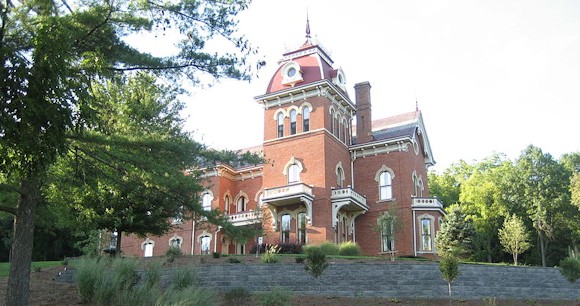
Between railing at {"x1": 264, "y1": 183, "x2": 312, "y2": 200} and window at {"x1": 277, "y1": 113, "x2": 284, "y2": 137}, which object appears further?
window at {"x1": 277, "y1": 113, "x2": 284, "y2": 137}

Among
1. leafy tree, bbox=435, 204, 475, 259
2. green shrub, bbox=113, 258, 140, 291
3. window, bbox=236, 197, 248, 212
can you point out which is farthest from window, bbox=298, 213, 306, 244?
green shrub, bbox=113, 258, 140, 291

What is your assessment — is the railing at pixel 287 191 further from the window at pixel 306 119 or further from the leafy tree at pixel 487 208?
the leafy tree at pixel 487 208

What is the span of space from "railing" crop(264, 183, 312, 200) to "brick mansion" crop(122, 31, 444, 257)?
0.06 meters

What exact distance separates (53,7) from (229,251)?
85.8 ft

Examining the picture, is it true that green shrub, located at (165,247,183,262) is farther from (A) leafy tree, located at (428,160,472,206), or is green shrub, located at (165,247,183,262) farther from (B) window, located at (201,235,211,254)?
(A) leafy tree, located at (428,160,472,206)

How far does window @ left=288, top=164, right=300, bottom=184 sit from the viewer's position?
35.4 metres

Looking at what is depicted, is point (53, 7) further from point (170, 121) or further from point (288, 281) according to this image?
point (170, 121)

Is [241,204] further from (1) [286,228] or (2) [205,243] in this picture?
(1) [286,228]

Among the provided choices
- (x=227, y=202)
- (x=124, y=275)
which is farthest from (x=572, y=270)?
(x=227, y=202)

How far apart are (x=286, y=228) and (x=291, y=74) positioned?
29.6 feet

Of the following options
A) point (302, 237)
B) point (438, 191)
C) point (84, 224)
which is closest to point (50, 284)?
point (84, 224)

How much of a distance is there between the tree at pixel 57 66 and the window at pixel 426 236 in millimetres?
22246

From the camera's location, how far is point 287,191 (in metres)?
34.0

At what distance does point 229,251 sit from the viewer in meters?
38.8
